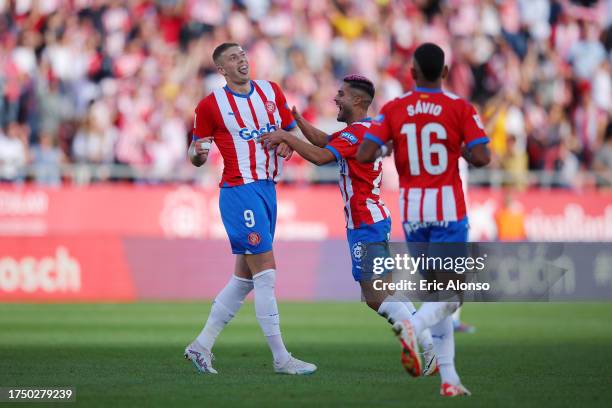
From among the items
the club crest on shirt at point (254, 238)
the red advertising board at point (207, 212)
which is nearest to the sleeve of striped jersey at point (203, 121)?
the club crest on shirt at point (254, 238)

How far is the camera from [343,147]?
9859 mm

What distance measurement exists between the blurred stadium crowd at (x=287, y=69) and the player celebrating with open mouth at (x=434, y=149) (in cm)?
1390

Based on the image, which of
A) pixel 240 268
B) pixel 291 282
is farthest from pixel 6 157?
pixel 240 268

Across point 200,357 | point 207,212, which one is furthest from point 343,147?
point 207,212

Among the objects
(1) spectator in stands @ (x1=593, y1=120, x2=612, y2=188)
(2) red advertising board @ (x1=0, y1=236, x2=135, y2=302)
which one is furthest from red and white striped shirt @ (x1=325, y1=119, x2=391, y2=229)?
(1) spectator in stands @ (x1=593, y1=120, x2=612, y2=188)

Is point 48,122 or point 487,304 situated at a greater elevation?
point 48,122

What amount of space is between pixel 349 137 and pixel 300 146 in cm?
45

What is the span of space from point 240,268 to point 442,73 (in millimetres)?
2965

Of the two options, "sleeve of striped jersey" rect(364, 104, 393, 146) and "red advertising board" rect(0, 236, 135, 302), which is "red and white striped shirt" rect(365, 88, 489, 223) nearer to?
"sleeve of striped jersey" rect(364, 104, 393, 146)

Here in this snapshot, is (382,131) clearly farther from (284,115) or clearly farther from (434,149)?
(284,115)

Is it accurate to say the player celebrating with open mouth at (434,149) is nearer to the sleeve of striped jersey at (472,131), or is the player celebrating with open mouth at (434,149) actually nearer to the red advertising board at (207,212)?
the sleeve of striped jersey at (472,131)

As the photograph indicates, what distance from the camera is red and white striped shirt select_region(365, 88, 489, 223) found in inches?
334

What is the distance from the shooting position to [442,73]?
28.0 ft

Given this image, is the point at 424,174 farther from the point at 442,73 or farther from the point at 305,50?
the point at 305,50
